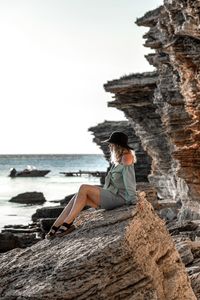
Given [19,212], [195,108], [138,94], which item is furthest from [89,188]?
[19,212]

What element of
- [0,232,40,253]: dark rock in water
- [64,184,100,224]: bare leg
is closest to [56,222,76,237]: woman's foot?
[64,184,100,224]: bare leg

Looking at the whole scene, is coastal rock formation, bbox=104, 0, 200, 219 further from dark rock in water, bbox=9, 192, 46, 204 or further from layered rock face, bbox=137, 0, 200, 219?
dark rock in water, bbox=9, 192, 46, 204

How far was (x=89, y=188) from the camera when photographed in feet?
29.6

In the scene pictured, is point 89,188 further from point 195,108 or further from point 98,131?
point 98,131

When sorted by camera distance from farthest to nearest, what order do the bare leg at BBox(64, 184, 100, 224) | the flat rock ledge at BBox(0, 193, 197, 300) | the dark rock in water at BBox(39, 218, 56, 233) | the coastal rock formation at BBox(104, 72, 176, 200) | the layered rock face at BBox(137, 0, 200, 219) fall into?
the coastal rock formation at BBox(104, 72, 176, 200) → the dark rock in water at BBox(39, 218, 56, 233) → the layered rock face at BBox(137, 0, 200, 219) → the bare leg at BBox(64, 184, 100, 224) → the flat rock ledge at BBox(0, 193, 197, 300)

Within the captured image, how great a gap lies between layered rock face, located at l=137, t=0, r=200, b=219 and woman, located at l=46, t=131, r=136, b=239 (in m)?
8.43

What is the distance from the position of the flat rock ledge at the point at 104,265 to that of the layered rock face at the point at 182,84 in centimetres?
1001

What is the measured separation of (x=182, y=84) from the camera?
22922mm

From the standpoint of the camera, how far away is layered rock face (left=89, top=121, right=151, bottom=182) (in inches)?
2008

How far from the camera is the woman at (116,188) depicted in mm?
8914

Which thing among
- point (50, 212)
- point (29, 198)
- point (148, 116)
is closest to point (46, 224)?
point (50, 212)

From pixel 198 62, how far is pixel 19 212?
27.0m

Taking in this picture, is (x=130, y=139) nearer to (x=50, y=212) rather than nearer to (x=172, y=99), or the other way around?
(x=50, y=212)

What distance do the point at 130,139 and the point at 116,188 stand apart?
43695 millimetres
